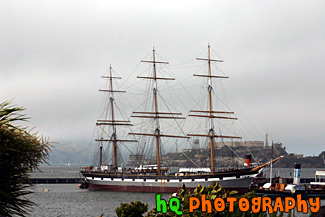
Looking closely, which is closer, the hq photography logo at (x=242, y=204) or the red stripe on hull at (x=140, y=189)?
the hq photography logo at (x=242, y=204)

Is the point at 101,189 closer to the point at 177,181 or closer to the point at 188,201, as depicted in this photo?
the point at 177,181

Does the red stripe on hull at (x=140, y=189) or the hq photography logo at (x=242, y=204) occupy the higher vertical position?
the hq photography logo at (x=242, y=204)

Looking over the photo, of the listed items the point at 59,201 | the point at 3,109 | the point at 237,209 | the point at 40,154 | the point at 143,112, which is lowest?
the point at 59,201

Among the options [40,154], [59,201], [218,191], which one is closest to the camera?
[218,191]

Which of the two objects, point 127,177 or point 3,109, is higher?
point 3,109

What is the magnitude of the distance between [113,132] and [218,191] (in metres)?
88.0

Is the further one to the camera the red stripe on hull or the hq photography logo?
the red stripe on hull

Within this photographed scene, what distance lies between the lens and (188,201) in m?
13.9

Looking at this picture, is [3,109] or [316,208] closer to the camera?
[316,208]

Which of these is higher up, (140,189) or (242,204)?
(242,204)

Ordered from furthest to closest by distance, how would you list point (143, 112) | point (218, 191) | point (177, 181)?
point (143, 112) → point (177, 181) → point (218, 191)

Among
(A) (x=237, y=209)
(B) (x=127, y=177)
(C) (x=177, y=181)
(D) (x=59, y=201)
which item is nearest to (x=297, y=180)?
(C) (x=177, y=181)

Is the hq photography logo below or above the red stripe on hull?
above

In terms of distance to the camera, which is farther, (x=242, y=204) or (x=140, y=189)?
(x=140, y=189)
